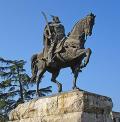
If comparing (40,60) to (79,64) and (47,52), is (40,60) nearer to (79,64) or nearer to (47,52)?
(47,52)

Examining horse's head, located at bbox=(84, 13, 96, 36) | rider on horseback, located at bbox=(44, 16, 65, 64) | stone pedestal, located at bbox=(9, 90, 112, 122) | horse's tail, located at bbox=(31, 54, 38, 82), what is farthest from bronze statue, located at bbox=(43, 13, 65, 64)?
stone pedestal, located at bbox=(9, 90, 112, 122)

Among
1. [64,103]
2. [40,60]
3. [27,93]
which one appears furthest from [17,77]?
[64,103]

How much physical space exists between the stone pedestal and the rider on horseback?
189cm

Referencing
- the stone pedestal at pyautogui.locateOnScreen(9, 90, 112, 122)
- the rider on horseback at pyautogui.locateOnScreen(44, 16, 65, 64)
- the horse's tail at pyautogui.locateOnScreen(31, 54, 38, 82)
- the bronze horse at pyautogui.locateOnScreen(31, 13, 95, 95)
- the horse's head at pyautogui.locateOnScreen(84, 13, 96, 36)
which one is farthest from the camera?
the horse's tail at pyautogui.locateOnScreen(31, 54, 38, 82)

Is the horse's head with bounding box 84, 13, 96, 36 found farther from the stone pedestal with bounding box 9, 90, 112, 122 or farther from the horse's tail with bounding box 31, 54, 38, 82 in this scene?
the horse's tail with bounding box 31, 54, 38, 82

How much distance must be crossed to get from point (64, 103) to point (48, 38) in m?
3.48

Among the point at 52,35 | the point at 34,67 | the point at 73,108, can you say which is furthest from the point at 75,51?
the point at 34,67

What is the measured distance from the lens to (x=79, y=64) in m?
14.0

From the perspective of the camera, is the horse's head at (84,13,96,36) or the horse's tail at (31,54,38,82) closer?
the horse's head at (84,13,96,36)

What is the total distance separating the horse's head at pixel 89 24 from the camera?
14.1 m

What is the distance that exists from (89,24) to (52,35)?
5.83 ft

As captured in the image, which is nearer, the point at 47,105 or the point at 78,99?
the point at 78,99

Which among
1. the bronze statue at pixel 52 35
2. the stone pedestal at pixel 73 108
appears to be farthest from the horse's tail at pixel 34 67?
the stone pedestal at pixel 73 108

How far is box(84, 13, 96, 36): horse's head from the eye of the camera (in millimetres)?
14141
